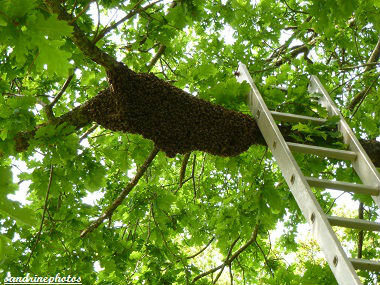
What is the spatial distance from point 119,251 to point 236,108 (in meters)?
1.81

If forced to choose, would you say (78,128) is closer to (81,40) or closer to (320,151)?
(81,40)

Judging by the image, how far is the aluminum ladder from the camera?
237 cm

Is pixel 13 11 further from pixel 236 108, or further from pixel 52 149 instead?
pixel 236 108

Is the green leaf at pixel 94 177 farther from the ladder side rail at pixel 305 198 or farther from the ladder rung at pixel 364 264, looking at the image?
the ladder rung at pixel 364 264

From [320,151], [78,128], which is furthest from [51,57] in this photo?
[320,151]

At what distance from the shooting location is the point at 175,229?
188 inches

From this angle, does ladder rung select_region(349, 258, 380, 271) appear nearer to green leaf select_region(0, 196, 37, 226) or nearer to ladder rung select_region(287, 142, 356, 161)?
ladder rung select_region(287, 142, 356, 161)

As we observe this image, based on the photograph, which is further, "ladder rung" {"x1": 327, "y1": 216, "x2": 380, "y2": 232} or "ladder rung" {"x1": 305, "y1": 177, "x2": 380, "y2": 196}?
"ladder rung" {"x1": 305, "y1": 177, "x2": 380, "y2": 196}

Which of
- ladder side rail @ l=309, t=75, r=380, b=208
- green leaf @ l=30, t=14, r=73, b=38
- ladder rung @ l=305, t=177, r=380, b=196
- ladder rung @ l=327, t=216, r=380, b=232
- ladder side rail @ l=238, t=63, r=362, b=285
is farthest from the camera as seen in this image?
ladder side rail @ l=309, t=75, r=380, b=208

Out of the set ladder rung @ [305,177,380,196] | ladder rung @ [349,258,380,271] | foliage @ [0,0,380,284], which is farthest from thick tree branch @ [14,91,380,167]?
ladder rung @ [349,258,380,271]

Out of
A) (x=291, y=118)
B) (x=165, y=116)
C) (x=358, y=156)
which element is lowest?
(x=358, y=156)

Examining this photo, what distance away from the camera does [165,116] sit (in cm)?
340

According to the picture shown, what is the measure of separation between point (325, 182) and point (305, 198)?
27 cm

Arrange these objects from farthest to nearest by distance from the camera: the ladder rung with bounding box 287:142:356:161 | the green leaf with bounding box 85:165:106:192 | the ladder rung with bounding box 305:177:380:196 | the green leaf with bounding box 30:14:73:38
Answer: the green leaf with bounding box 85:165:106:192, the ladder rung with bounding box 287:142:356:161, the ladder rung with bounding box 305:177:380:196, the green leaf with bounding box 30:14:73:38
